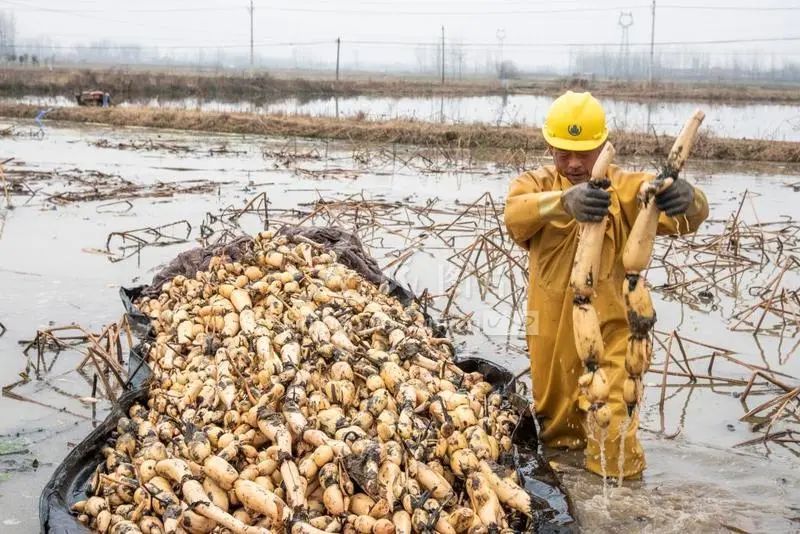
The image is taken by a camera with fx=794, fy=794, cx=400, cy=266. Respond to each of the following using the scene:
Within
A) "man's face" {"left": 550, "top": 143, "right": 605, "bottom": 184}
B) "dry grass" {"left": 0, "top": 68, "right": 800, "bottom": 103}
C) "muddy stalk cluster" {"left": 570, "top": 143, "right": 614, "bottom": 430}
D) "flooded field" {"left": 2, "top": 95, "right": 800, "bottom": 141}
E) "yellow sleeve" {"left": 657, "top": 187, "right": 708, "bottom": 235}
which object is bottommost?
"muddy stalk cluster" {"left": 570, "top": 143, "right": 614, "bottom": 430}

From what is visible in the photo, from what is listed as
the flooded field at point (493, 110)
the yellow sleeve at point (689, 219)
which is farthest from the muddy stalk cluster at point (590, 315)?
the flooded field at point (493, 110)

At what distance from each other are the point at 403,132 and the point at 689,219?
17511 millimetres

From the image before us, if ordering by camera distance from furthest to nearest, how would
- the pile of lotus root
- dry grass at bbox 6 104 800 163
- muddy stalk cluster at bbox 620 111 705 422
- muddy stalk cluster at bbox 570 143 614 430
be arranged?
dry grass at bbox 6 104 800 163 → muddy stalk cluster at bbox 570 143 614 430 → muddy stalk cluster at bbox 620 111 705 422 → the pile of lotus root

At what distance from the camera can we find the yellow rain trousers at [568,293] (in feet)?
11.6

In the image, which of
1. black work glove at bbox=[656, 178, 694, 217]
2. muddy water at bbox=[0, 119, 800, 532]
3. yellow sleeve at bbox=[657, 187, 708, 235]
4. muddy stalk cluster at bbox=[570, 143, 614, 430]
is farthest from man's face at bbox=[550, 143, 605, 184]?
muddy water at bbox=[0, 119, 800, 532]

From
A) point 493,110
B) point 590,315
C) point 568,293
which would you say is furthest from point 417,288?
point 493,110

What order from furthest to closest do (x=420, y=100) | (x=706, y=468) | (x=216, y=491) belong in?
(x=420, y=100) < (x=706, y=468) < (x=216, y=491)

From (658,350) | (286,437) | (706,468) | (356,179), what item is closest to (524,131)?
(356,179)

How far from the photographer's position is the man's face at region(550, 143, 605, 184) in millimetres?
3551

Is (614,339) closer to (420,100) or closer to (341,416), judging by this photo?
(341,416)

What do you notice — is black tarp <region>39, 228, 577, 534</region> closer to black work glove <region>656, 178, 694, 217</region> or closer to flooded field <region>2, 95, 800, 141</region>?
black work glove <region>656, 178, 694, 217</region>

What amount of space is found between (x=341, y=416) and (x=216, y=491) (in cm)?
58

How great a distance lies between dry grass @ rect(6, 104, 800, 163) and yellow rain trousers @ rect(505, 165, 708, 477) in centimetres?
1021

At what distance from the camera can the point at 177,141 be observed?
20266mm
